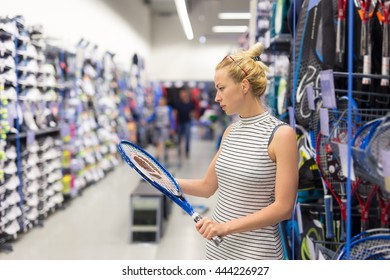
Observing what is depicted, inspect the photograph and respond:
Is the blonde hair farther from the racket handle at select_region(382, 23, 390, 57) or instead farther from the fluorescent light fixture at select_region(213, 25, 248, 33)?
the fluorescent light fixture at select_region(213, 25, 248, 33)

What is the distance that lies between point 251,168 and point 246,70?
1.21 feet

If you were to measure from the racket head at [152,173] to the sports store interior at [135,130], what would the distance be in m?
0.64

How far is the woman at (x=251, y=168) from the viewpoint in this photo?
1.61m

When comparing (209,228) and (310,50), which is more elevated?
(310,50)

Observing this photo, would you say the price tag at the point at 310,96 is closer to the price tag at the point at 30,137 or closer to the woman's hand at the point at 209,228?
the woman's hand at the point at 209,228

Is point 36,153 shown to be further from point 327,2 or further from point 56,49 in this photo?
point 327,2

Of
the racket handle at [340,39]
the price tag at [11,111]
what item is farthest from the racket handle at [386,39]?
the price tag at [11,111]

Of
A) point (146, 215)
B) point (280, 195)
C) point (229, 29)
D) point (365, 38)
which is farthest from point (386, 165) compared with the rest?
point (229, 29)

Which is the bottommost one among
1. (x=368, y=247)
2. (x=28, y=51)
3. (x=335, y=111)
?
(x=368, y=247)

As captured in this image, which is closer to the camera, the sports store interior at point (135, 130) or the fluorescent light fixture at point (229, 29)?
the sports store interior at point (135, 130)

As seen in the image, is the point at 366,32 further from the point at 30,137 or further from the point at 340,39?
the point at 30,137

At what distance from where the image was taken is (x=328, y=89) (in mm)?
2080
